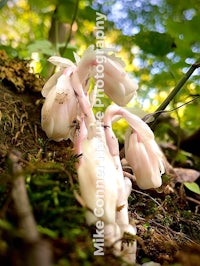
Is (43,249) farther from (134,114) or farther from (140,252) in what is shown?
(134,114)

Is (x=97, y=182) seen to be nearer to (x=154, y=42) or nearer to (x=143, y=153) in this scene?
(x=143, y=153)

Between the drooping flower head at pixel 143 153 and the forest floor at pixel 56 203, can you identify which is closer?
the forest floor at pixel 56 203

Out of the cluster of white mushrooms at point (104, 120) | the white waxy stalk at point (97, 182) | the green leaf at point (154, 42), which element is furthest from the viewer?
the green leaf at point (154, 42)

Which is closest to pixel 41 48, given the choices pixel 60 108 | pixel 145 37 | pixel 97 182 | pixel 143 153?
Answer: pixel 145 37

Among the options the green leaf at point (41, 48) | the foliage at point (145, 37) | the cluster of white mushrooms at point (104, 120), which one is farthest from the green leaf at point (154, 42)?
the cluster of white mushrooms at point (104, 120)

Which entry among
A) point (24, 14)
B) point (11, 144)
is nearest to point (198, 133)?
point (11, 144)

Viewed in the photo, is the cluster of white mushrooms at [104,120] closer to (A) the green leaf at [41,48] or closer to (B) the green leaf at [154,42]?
(B) the green leaf at [154,42]
